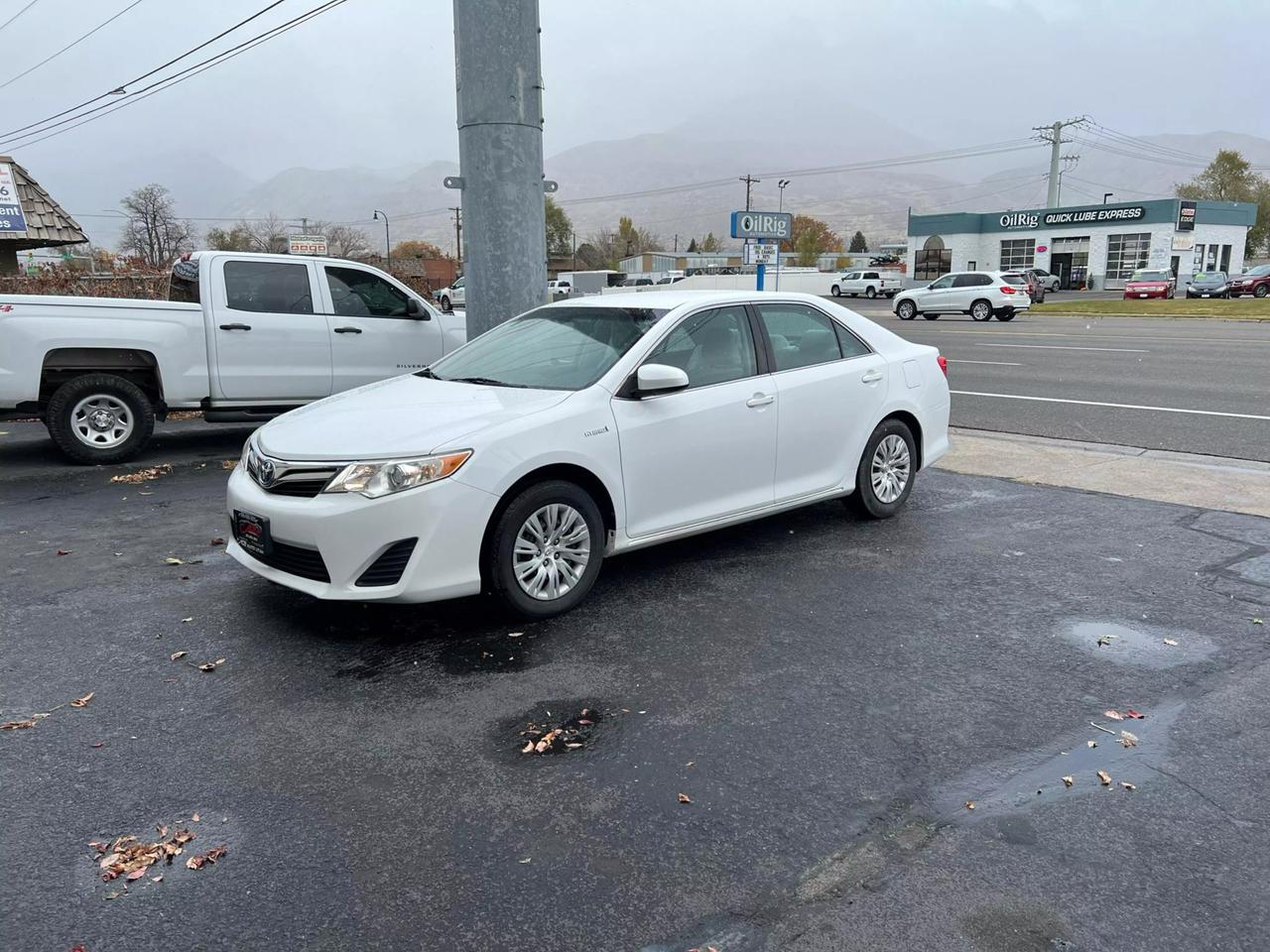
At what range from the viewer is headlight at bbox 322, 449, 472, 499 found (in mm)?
4402

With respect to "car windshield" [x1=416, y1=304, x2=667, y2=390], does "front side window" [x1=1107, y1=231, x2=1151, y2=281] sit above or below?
above

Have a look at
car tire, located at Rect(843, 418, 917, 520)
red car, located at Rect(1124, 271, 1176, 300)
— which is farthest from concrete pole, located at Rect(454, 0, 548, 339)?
red car, located at Rect(1124, 271, 1176, 300)

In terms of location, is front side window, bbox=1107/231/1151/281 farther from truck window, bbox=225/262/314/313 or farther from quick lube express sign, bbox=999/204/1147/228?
truck window, bbox=225/262/314/313

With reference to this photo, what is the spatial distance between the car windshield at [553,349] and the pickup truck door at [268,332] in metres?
3.80

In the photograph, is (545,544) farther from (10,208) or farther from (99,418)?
(10,208)

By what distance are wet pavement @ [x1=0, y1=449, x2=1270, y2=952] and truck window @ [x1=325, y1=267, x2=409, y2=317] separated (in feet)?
14.9

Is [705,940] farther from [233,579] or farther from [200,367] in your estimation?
[200,367]

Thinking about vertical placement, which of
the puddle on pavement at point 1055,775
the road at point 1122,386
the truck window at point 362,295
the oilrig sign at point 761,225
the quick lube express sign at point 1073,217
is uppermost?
the quick lube express sign at point 1073,217

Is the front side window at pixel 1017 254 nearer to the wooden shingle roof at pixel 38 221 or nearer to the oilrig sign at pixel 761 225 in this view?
the oilrig sign at pixel 761 225

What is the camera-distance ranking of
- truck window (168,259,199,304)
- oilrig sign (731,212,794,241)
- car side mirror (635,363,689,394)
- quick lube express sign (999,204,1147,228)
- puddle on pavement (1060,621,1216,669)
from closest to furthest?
puddle on pavement (1060,621,1216,669)
car side mirror (635,363,689,394)
truck window (168,259,199,304)
oilrig sign (731,212,794,241)
quick lube express sign (999,204,1147,228)

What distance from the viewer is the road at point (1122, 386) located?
10.2 m

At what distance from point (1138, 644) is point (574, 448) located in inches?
113

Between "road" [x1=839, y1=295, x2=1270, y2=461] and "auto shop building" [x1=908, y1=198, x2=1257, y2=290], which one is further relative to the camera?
"auto shop building" [x1=908, y1=198, x2=1257, y2=290]

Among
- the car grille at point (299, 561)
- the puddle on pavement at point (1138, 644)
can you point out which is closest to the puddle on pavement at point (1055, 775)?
the puddle on pavement at point (1138, 644)
